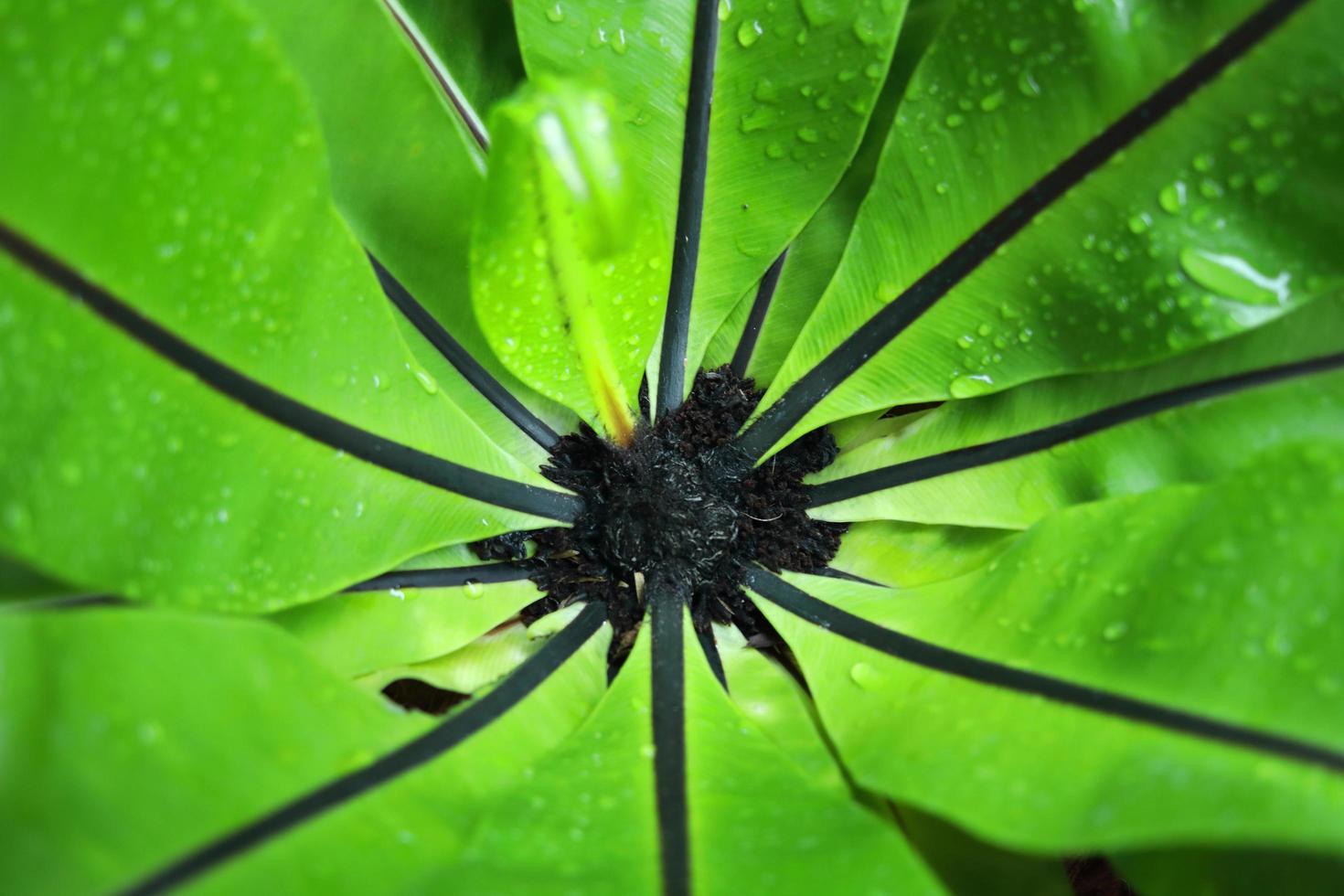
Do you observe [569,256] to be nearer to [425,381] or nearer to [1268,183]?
[425,381]

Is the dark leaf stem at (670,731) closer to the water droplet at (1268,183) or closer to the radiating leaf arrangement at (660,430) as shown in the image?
the radiating leaf arrangement at (660,430)

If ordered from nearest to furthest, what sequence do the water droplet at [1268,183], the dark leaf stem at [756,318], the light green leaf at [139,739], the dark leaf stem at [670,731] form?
the light green leaf at [139,739], the dark leaf stem at [670,731], the water droplet at [1268,183], the dark leaf stem at [756,318]

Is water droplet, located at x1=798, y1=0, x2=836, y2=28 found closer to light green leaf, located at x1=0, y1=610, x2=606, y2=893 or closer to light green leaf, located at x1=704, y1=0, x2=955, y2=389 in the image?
light green leaf, located at x1=704, y1=0, x2=955, y2=389

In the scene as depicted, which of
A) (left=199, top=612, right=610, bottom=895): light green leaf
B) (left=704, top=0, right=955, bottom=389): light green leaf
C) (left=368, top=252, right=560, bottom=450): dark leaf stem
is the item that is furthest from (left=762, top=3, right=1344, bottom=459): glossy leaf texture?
(left=199, top=612, right=610, bottom=895): light green leaf

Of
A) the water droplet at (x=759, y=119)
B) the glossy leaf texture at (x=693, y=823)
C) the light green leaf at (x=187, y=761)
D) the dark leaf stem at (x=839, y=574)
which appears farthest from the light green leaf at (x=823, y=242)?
the light green leaf at (x=187, y=761)

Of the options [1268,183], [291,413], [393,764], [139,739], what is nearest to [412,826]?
[393,764]

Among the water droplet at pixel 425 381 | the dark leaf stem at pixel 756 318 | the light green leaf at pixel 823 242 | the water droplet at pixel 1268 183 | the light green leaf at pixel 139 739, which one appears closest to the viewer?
the light green leaf at pixel 139 739

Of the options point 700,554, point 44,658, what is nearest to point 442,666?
point 700,554

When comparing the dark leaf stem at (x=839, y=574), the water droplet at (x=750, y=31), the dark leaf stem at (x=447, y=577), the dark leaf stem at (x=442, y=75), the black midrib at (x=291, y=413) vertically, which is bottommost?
the dark leaf stem at (x=839, y=574)
